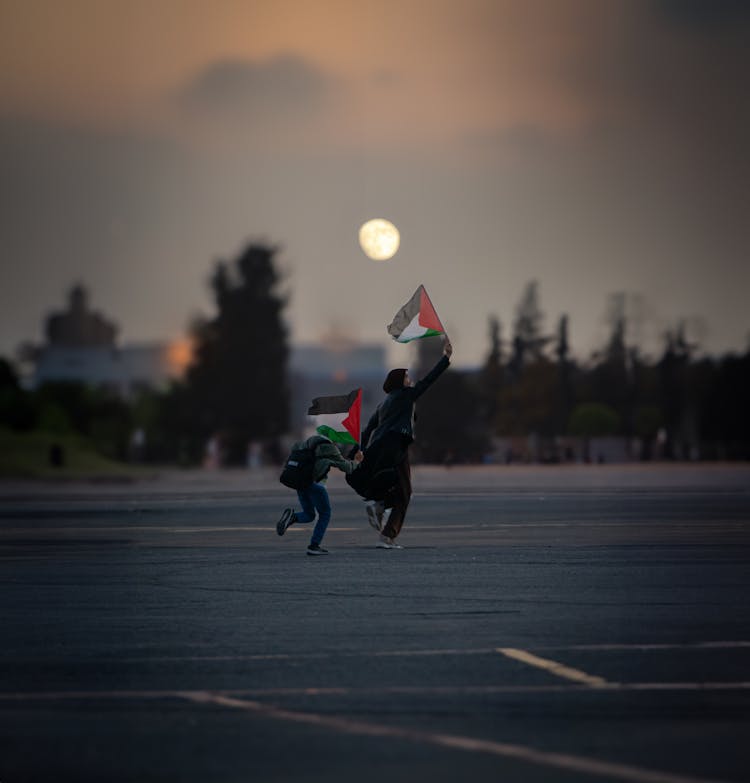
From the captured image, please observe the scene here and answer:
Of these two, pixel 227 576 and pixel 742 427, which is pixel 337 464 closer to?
pixel 227 576

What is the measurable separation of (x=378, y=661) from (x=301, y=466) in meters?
8.48

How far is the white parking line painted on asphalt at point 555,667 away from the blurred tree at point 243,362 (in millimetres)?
79164

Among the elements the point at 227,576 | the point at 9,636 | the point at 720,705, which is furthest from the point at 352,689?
the point at 227,576

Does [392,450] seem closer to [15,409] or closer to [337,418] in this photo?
[337,418]

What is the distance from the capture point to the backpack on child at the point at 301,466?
57.8 feet

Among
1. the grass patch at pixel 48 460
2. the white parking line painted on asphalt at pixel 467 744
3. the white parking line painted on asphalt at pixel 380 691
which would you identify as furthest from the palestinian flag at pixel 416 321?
the grass patch at pixel 48 460

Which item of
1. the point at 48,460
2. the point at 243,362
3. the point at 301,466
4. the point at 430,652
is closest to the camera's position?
the point at 430,652

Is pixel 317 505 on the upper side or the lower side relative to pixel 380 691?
upper

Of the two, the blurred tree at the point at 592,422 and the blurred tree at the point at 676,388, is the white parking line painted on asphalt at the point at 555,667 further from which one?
the blurred tree at the point at 676,388

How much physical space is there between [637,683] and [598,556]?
869 centimetres

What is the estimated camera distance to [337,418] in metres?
18.7

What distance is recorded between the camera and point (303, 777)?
246 inches

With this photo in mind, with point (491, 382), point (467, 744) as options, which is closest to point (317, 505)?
point (467, 744)

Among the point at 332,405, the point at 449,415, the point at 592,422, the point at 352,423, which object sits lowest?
the point at 352,423
